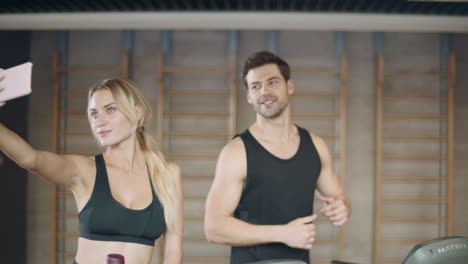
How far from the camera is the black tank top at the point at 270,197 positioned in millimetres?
2037

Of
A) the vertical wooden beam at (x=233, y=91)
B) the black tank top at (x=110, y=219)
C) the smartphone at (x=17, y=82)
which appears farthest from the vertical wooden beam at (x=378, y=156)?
the smartphone at (x=17, y=82)

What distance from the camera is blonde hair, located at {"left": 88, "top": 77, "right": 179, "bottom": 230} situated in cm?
172

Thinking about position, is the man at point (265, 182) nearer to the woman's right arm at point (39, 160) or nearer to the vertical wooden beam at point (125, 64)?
the woman's right arm at point (39, 160)

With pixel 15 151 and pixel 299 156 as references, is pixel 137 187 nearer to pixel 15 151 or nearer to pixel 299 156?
pixel 15 151

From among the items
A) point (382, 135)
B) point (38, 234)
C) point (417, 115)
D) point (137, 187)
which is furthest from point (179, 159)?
point (137, 187)

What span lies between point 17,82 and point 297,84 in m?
3.63

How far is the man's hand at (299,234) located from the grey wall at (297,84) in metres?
2.75

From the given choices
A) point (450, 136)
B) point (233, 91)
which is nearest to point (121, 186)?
point (233, 91)

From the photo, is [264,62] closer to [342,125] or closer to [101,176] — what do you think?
[101,176]

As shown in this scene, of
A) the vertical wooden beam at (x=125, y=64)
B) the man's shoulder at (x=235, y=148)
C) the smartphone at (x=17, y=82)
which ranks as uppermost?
the vertical wooden beam at (x=125, y=64)

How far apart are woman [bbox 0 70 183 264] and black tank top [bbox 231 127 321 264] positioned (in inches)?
14.9

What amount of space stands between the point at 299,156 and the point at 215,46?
8.83 feet

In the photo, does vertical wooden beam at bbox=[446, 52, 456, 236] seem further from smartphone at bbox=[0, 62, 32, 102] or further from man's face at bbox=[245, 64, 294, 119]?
smartphone at bbox=[0, 62, 32, 102]

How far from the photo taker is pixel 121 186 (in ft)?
5.70
